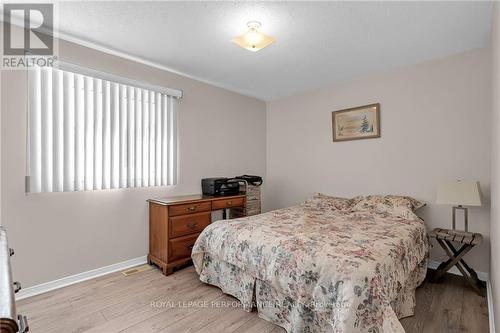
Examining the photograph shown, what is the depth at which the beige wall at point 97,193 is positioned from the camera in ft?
7.22

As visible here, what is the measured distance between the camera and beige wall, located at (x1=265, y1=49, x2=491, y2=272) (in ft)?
8.59

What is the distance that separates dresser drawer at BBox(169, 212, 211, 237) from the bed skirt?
456 millimetres

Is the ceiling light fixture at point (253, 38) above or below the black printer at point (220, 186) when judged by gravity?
above

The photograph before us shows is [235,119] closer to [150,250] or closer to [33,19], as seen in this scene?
[150,250]

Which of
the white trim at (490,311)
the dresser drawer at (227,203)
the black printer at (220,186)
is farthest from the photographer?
the black printer at (220,186)

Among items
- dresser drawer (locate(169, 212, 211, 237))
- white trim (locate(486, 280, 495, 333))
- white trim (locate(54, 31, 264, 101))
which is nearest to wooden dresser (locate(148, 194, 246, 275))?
dresser drawer (locate(169, 212, 211, 237))

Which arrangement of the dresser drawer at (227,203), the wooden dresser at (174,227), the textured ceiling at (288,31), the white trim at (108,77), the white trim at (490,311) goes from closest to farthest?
the white trim at (490,311) < the textured ceiling at (288,31) < the white trim at (108,77) < the wooden dresser at (174,227) < the dresser drawer at (227,203)

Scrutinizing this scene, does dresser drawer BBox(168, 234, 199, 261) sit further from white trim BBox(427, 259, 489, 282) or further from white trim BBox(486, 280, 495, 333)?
white trim BBox(427, 259, 489, 282)

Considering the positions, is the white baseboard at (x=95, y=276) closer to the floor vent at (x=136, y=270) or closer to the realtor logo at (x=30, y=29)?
the floor vent at (x=136, y=270)

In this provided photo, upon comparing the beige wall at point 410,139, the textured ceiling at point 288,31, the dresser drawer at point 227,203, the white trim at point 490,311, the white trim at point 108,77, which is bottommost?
the white trim at point 490,311

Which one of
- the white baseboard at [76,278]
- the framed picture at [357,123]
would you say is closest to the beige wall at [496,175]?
the framed picture at [357,123]

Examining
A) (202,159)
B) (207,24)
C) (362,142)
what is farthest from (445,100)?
(202,159)

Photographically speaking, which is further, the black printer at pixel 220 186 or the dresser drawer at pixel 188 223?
the black printer at pixel 220 186

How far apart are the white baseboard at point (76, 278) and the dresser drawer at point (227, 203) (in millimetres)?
1072
